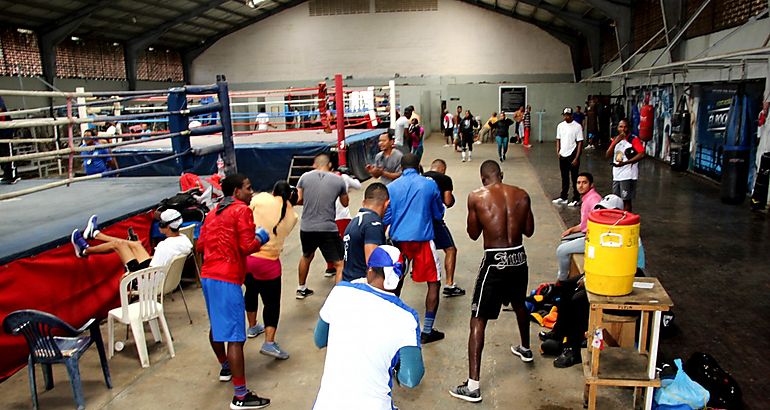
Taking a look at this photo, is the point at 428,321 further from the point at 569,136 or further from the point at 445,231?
the point at 569,136

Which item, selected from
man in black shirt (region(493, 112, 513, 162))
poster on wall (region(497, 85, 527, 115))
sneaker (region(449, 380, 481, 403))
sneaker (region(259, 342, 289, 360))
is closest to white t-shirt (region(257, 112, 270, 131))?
man in black shirt (region(493, 112, 513, 162))

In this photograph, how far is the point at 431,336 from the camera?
4688 millimetres

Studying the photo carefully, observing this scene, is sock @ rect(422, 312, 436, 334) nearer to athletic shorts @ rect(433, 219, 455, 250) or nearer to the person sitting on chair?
athletic shorts @ rect(433, 219, 455, 250)

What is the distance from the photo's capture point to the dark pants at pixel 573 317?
4.21 meters

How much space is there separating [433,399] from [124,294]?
8.14 ft

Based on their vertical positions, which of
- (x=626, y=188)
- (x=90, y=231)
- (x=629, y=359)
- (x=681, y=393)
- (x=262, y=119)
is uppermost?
(x=262, y=119)

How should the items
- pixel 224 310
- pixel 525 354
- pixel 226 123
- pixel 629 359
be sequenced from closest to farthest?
pixel 629 359
pixel 224 310
pixel 525 354
pixel 226 123

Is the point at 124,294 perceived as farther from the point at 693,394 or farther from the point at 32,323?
the point at 693,394

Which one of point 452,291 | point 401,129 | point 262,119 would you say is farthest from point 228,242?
point 262,119

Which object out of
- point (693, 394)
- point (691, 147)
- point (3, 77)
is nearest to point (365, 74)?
point (3, 77)

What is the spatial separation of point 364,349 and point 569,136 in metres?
7.80

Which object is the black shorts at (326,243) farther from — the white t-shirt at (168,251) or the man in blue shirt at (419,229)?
the white t-shirt at (168,251)

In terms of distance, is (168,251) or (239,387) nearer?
(239,387)

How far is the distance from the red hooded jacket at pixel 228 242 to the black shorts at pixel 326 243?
1.51 metres
